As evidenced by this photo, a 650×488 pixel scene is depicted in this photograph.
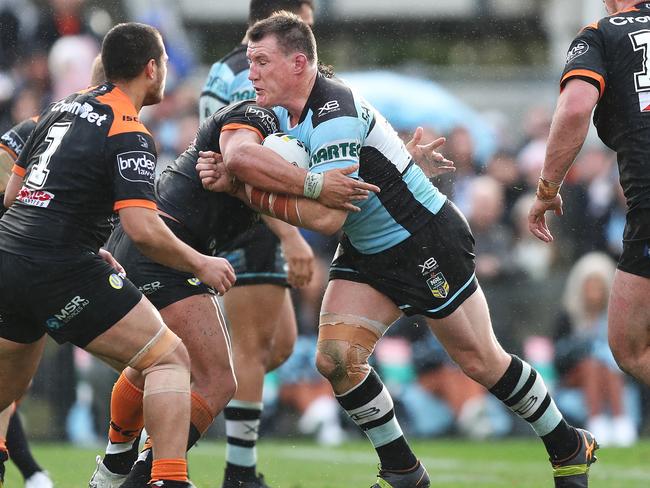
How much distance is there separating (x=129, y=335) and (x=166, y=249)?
48 centimetres

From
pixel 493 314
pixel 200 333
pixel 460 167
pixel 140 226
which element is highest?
pixel 140 226

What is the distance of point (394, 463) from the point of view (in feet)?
23.2

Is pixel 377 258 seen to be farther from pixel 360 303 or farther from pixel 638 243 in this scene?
pixel 638 243

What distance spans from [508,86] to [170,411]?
13.3m

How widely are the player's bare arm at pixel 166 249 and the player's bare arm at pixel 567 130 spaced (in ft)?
6.20

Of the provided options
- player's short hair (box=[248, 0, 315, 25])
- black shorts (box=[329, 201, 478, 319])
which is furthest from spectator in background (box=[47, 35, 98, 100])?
black shorts (box=[329, 201, 478, 319])

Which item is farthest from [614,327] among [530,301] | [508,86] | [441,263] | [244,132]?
[508,86]

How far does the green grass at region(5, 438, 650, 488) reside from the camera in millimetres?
9234

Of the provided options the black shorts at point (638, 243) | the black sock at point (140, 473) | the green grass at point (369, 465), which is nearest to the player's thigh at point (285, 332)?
the green grass at point (369, 465)

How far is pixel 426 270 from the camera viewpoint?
6836 mm

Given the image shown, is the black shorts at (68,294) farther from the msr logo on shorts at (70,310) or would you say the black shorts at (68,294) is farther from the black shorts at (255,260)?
the black shorts at (255,260)

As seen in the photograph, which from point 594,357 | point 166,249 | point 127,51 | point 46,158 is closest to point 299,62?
point 127,51

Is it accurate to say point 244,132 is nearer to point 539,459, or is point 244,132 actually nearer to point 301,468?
point 301,468

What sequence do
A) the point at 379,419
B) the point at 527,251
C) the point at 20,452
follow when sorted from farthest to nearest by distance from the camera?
the point at 527,251
the point at 20,452
the point at 379,419
